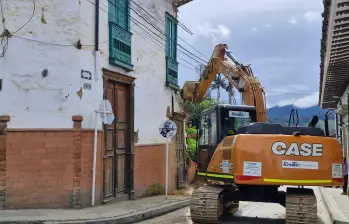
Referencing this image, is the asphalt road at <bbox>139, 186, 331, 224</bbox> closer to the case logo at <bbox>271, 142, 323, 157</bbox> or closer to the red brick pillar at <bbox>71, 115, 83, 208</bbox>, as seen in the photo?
the red brick pillar at <bbox>71, 115, 83, 208</bbox>

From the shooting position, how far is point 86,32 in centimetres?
1188

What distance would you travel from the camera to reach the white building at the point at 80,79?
1121 cm

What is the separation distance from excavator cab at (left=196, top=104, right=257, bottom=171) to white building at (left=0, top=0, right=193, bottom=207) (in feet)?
8.07

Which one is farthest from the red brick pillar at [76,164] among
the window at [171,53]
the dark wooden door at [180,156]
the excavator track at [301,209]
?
the dark wooden door at [180,156]

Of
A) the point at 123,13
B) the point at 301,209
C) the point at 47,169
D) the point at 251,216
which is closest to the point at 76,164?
the point at 47,169

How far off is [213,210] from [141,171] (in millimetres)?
5518

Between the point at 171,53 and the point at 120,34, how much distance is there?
520 cm

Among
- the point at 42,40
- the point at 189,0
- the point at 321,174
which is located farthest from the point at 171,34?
the point at 321,174

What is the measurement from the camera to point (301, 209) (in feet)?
29.6

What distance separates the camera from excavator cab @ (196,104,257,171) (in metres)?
11.7

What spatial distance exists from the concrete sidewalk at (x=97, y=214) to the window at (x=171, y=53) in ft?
19.5

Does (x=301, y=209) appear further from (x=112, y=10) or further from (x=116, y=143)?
(x=112, y=10)

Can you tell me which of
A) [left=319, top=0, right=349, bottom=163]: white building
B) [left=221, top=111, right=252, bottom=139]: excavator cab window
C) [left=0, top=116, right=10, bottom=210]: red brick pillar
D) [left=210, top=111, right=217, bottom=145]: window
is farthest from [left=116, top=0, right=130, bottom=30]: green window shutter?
[left=319, top=0, right=349, bottom=163]: white building

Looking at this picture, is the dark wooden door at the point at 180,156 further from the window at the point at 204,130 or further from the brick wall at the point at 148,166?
the window at the point at 204,130
